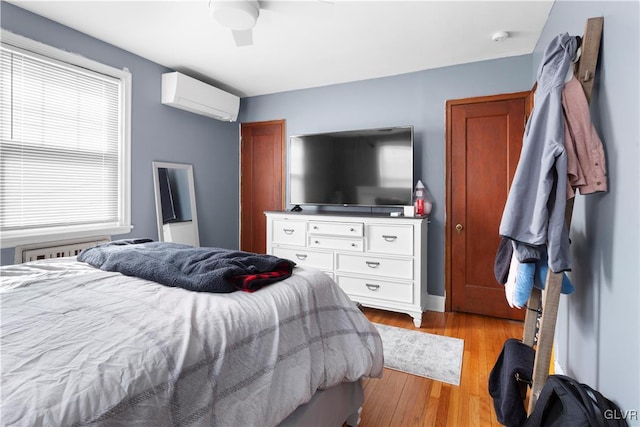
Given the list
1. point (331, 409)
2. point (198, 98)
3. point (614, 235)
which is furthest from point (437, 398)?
point (198, 98)

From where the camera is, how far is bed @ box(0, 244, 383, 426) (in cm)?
68

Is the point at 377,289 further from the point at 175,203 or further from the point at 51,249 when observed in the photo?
the point at 51,249

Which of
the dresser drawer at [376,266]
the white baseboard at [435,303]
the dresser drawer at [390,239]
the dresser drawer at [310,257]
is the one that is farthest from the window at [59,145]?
the white baseboard at [435,303]

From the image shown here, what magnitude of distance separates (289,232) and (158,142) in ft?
5.32

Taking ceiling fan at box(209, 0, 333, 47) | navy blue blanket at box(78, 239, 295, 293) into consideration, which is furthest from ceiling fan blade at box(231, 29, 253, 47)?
navy blue blanket at box(78, 239, 295, 293)

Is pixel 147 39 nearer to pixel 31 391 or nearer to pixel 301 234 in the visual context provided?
pixel 301 234

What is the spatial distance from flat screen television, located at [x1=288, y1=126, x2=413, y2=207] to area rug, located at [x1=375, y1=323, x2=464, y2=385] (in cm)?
125

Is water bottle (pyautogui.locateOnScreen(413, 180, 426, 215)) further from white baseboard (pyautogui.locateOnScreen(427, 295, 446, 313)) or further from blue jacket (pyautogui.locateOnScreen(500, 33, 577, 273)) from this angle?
blue jacket (pyautogui.locateOnScreen(500, 33, 577, 273))

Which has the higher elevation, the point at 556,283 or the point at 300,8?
the point at 300,8

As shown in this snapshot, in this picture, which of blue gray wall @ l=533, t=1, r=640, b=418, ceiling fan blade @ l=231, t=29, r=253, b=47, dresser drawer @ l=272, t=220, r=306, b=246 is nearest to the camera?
blue gray wall @ l=533, t=1, r=640, b=418

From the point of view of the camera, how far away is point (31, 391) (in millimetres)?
632

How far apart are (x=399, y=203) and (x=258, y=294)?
2.36 m

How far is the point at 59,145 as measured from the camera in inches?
105

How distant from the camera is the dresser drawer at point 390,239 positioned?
2.99 m
